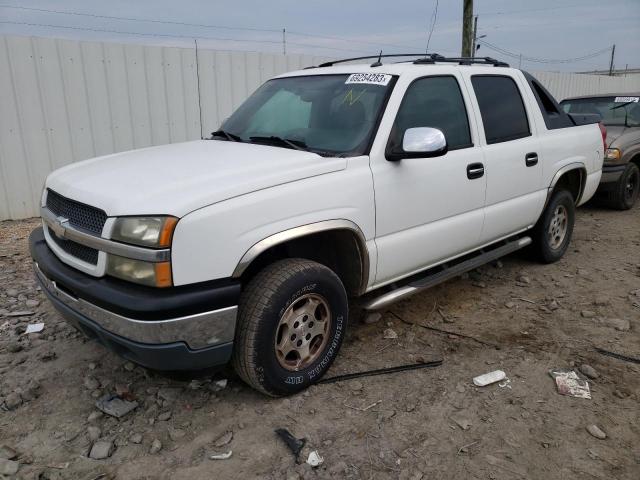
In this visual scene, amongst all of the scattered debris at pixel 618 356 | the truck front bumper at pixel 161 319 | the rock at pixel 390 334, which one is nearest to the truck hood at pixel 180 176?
the truck front bumper at pixel 161 319

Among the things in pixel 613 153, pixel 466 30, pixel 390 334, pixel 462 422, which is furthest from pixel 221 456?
pixel 466 30

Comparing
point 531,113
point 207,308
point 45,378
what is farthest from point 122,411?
point 531,113

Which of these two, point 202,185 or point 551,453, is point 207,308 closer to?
point 202,185

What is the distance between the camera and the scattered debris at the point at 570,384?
3.05 meters

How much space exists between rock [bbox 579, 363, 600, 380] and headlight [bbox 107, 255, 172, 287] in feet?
8.58

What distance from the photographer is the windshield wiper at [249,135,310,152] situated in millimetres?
3216

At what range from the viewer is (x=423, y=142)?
303cm

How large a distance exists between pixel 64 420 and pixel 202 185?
5.01 feet

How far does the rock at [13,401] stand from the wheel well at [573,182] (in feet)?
15.8

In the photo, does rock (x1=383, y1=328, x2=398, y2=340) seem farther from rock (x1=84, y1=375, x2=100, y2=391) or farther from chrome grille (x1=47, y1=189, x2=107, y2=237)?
chrome grille (x1=47, y1=189, x2=107, y2=237)

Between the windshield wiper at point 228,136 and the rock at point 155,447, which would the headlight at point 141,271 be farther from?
the windshield wiper at point 228,136

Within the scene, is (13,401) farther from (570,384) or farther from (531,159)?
(531,159)

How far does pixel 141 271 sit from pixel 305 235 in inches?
34.1

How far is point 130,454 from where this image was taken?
2.57 m
